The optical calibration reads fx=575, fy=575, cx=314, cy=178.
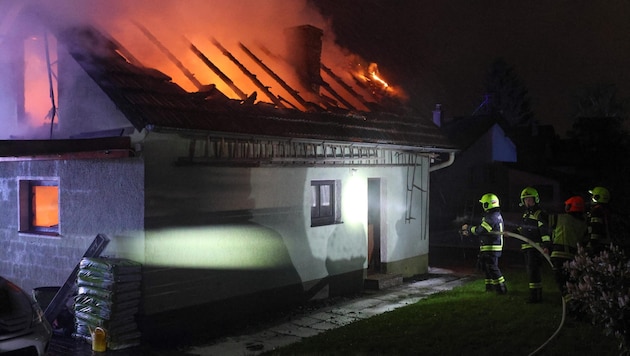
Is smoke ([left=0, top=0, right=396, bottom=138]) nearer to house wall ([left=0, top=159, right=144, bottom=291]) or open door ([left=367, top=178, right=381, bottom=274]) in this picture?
house wall ([left=0, top=159, right=144, bottom=291])

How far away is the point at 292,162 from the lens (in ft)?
32.9

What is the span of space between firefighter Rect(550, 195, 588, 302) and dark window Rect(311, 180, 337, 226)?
405 cm

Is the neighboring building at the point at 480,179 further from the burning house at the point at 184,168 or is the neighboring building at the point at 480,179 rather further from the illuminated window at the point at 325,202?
the burning house at the point at 184,168

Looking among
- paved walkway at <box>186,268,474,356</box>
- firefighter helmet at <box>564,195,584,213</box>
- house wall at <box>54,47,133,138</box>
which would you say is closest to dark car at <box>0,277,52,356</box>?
paved walkway at <box>186,268,474,356</box>

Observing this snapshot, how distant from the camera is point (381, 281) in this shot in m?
11.9

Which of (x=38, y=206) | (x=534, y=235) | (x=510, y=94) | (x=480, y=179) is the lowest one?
(x=534, y=235)

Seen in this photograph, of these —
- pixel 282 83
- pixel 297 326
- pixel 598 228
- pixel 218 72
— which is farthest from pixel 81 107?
pixel 598 228

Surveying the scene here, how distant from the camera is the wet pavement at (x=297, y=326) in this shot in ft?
24.7

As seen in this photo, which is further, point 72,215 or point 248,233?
point 248,233

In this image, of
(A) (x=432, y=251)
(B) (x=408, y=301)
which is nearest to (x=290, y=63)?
(B) (x=408, y=301)

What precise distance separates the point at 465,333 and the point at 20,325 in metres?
5.71

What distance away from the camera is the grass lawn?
7426mm

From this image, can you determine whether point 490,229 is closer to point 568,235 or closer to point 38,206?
point 568,235

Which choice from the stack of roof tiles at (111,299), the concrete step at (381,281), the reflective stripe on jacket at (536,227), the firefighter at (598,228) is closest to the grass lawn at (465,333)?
the reflective stripe on jacket at (536,227)
